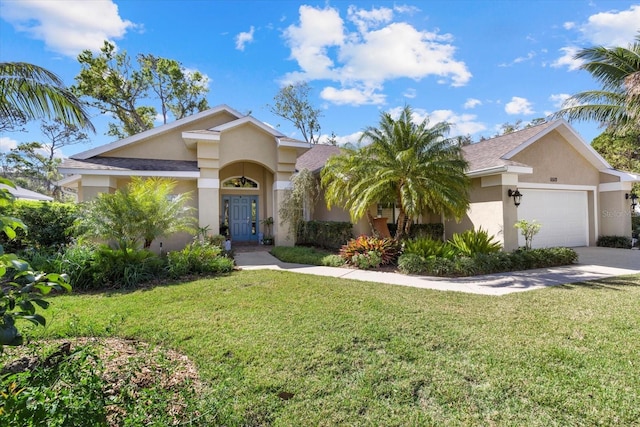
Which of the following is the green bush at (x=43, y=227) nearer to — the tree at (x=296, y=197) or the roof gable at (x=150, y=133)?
the roof gable at (x=150, y=133)

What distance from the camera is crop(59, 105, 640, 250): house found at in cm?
1258

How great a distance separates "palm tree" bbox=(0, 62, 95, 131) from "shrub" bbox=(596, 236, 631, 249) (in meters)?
21.6

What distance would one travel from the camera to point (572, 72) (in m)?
15.1

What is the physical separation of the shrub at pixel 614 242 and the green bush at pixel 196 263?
58.0 feet

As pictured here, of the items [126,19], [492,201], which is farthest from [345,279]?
[126,19]

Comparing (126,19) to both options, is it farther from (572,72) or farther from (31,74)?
(572,72)

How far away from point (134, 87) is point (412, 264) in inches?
1078

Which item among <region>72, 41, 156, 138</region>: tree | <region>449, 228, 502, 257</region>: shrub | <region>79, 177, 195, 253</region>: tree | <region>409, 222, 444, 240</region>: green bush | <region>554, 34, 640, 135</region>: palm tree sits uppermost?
<region>72, 41, 156, 138</region>: tree

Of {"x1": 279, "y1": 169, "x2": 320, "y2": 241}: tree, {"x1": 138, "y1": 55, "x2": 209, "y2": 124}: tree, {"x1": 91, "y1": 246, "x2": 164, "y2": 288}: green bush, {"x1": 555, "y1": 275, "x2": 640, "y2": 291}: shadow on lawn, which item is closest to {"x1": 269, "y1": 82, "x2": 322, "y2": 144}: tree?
{"x1": 138, "y1": 55, "x2": 209, "y2": 124}: tree

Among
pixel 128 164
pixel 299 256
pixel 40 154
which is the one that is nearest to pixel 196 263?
pixel 299 256

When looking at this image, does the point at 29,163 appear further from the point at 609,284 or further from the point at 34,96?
the point at 609,284

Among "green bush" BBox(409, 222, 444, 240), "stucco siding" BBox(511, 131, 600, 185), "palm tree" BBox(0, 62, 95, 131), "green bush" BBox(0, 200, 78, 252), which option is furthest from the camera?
"green bush" BBox(409, 222, 444, 240)

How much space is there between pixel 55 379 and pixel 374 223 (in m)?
11.1

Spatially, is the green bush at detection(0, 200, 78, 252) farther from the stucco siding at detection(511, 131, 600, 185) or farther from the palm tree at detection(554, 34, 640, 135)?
the palm tree at detection(554, 34, 640, 135)
